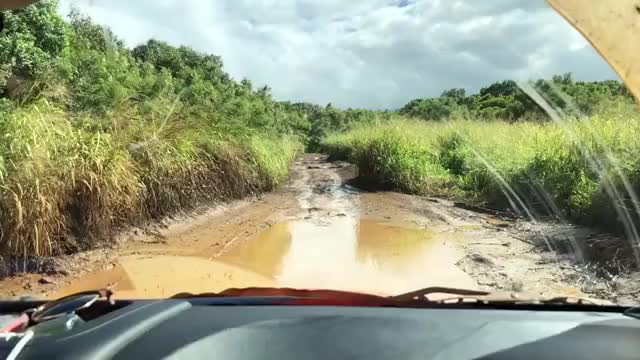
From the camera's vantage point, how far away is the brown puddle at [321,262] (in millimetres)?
4883

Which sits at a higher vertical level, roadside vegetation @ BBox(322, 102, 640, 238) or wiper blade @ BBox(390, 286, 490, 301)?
Result: roadside vegetation @ BBox(322, 102, 640, 238)

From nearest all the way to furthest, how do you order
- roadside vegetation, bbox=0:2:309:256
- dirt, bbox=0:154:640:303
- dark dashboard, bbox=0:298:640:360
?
dark dashboard, bbox=0:298:640:360 → dirt, bbox=0:154:640:303 → roadside vegetation, bbox=0:2:309:256

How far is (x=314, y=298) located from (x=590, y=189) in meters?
9.09

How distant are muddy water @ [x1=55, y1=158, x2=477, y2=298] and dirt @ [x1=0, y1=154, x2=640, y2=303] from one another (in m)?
0.02

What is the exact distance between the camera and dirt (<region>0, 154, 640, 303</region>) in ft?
19.0

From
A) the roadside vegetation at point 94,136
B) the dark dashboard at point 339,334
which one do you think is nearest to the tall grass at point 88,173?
the roadside vegetation at point 94,136

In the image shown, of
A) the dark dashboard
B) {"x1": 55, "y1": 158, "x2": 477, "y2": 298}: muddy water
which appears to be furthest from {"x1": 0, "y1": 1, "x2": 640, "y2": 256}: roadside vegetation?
the dark dashboard

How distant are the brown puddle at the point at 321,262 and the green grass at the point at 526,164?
194 cm

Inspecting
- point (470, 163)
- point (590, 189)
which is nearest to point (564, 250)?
point (590, 189)

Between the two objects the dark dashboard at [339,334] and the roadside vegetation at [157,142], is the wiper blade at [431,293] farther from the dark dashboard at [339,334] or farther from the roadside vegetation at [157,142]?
the roadside vegetation at [157,142]

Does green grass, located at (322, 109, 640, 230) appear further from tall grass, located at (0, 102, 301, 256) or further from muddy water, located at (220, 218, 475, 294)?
tall grass, located at (0, 102, 301, 256)

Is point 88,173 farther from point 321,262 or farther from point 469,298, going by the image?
point 469,298

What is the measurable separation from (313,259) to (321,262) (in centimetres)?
55

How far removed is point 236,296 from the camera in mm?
1806
